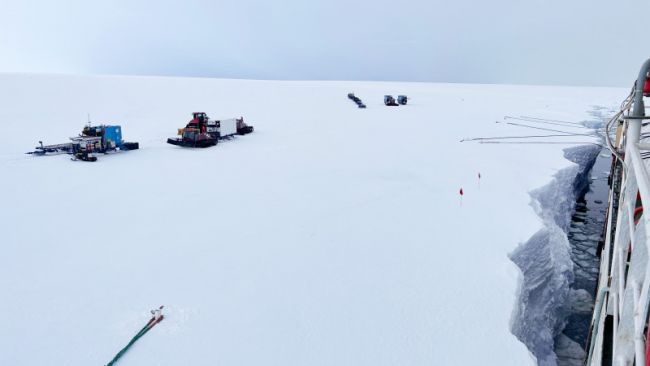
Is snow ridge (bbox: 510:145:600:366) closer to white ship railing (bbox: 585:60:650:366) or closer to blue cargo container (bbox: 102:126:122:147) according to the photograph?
white ship railing (bbox: 585:60:650:366)

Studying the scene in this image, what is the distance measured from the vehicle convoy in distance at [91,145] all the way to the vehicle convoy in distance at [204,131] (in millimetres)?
2042

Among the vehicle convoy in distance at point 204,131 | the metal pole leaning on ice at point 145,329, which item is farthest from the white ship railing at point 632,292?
the vehicle convoy in distance at point 204,131

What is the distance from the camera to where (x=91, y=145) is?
1515 cm

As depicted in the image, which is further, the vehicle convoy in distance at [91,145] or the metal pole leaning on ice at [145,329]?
the vehicle convoy in distance at [91,145]

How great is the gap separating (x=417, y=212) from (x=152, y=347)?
19.3 ft

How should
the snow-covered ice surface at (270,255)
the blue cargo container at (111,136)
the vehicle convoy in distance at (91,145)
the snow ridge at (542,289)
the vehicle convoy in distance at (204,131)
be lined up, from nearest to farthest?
the snow-covered ice surface at (270,255), the snow ridge at (542,289), the vehicle convoy in distance at (91,145), the blue cargo container at (111,136), the vehicle convoy in distance at (204,131)

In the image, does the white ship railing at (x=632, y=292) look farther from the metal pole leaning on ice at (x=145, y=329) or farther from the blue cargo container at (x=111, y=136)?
the blue cargo container at (x=111, y=136)

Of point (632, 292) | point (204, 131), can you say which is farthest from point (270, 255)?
point (204, 131)

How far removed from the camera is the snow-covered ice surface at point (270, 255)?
4.58 metres

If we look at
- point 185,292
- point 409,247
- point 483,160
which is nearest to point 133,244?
point 185,292

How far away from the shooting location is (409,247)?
6844mm

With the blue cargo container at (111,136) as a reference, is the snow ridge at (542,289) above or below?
below

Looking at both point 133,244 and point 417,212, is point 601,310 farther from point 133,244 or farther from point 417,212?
point 133,244

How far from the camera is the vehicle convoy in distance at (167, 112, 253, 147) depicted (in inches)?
674
